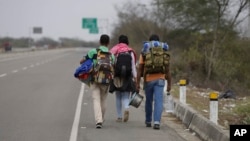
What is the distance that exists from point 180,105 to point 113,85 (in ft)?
7.28

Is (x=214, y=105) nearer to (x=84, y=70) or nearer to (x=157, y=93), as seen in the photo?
(x=157, y=93)

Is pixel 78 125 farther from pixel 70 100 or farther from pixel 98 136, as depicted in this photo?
pixel 70 100

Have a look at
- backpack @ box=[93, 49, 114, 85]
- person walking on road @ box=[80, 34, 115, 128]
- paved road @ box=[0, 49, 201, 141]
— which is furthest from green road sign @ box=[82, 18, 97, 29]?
backpack @ box=[93, 49, 114, 85]

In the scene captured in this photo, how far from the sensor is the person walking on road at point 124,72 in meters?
11.6

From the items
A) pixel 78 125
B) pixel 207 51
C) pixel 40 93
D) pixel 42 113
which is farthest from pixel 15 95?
pixel 207 51

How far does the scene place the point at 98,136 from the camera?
10.3 metres

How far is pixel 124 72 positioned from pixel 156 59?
90 cm

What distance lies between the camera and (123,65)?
37.9ft

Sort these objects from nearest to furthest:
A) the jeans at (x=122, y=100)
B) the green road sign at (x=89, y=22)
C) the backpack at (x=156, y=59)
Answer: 1. the backpack at (x=156, y=59)
2. the jeans at (x=122, y=100)
3. the green road sign at (x=89, y=22)

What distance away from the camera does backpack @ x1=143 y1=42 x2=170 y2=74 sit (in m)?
11.0

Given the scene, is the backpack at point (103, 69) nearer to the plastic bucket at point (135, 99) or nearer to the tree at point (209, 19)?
the plastic bucket at point (135, 99)

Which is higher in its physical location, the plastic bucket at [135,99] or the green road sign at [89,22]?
the green road sign at [89,22]

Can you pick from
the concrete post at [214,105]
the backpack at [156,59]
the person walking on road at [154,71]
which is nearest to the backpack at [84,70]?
the person walking on road at [154,71]

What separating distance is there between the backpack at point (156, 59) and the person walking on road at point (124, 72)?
0.62 meters
